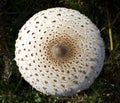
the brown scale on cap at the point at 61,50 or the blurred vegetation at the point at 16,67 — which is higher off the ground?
the brown scale on cap at the point at 61,50

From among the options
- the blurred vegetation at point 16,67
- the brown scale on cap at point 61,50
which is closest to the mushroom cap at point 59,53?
the brown scale on cap at point 61,50

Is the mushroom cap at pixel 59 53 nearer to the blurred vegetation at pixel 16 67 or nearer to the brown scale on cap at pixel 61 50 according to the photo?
the brown scale on cap at pixel 61 50

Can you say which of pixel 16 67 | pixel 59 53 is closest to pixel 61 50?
pixel 59 53

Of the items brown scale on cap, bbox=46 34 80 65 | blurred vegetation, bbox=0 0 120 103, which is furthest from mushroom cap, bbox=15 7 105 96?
blurred vegetation, bbox=0 0 120 103

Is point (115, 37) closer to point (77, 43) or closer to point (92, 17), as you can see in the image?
point (92, 17)

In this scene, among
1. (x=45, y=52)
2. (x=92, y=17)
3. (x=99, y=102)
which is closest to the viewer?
(x=45, y=52)

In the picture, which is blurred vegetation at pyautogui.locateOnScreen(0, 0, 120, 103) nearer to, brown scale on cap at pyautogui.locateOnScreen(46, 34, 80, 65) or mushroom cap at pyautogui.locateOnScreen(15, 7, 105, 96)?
mushroom cap at pyautogui.locateOnScreen(15, 7, 105, 96)

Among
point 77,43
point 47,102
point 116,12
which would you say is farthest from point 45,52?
point 116,12
